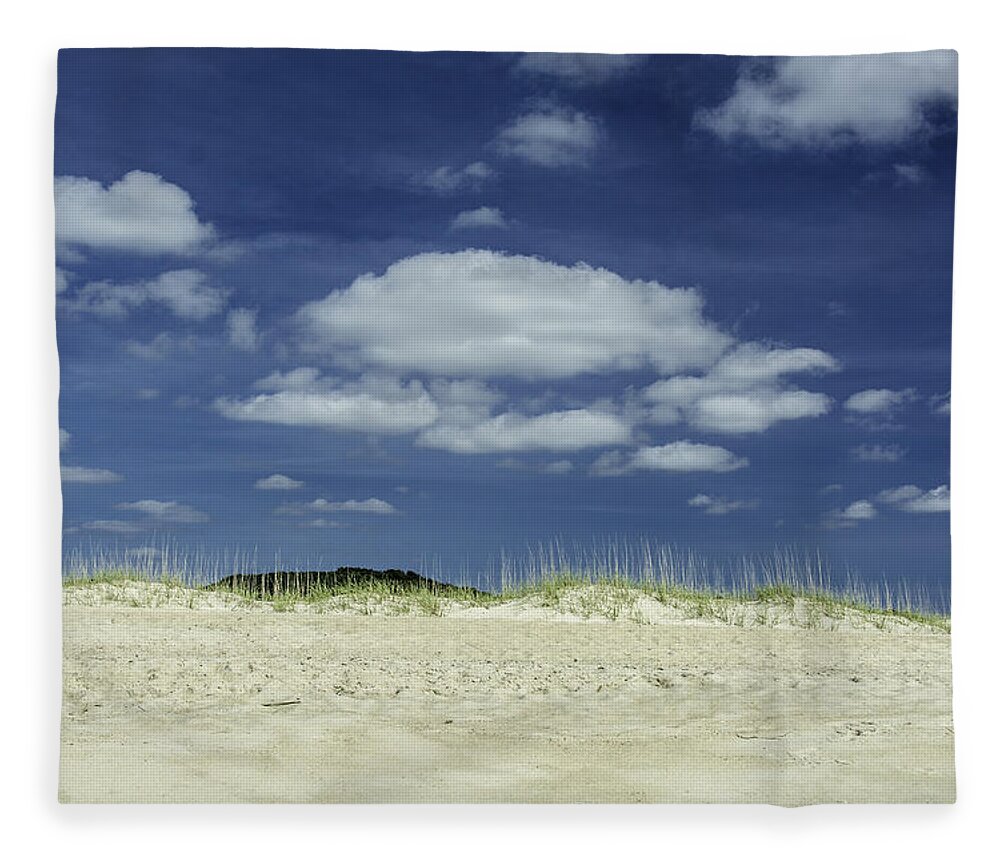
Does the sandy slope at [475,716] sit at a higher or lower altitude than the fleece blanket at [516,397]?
lower

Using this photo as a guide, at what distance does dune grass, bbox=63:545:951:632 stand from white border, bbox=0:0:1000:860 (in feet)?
0.91

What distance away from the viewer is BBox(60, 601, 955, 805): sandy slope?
363 cm

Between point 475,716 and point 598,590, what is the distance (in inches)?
23.7

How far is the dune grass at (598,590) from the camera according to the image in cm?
371

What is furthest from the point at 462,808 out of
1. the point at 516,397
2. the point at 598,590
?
the point at 516,397

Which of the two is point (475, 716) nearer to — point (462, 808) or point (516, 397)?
point (462, 808)

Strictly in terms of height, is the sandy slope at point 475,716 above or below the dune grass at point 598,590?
below

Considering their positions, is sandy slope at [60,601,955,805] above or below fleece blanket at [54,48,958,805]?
below

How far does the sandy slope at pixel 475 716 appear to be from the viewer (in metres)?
3.63

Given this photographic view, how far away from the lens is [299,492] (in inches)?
147

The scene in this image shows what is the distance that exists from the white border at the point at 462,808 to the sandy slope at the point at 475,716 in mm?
88

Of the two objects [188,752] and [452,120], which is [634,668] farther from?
[452,120]
